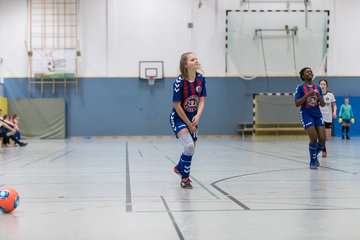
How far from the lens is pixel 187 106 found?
621 cm

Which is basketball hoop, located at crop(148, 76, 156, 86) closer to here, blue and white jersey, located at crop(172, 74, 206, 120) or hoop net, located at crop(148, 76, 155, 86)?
hoop net, located at crop(148, 76, 155, 86)

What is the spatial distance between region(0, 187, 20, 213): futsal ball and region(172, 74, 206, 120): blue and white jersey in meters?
2.45

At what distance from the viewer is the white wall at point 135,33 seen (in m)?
25.2

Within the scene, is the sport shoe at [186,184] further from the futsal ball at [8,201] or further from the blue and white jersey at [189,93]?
the futsal ball at [8,201]

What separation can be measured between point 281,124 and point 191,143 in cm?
2039

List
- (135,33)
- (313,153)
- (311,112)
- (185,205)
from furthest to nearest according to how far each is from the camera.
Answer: (135,33)
(311,112)
(313,153)
(185,205)

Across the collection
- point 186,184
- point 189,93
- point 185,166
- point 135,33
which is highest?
point 135,33

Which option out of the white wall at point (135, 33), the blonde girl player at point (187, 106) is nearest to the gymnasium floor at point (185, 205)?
the blonde girl player at point (187, 106)

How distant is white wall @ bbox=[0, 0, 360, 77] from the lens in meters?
25.2

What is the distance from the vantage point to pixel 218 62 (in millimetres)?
25578

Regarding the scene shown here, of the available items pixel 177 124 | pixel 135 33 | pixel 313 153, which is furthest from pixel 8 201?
pixel 135 33

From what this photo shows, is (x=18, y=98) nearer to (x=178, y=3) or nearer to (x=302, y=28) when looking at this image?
(x=178, y=3)

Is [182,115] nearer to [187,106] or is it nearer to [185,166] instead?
[187,106]

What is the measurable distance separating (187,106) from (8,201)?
271 centimetres
